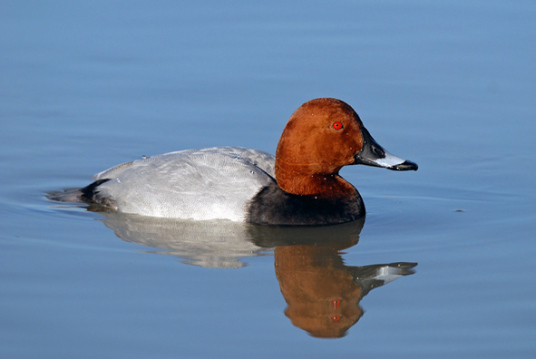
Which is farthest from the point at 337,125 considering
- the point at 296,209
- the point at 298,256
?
the point at 298,256

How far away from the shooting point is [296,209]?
711 cm

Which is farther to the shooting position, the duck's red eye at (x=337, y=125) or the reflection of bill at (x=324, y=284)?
the duck's red eye at (x=337, y=125)

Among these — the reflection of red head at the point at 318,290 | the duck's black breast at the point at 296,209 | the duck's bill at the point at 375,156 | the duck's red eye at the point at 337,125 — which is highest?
the duck's red eye at the point at 337,125

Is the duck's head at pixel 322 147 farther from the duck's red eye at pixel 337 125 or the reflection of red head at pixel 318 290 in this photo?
the reflection of red head at pixel 318 290

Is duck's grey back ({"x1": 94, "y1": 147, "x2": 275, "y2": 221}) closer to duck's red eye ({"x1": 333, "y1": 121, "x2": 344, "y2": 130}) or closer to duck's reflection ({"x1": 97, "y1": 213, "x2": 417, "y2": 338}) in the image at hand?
duck's reflection ({"x1": 97, "y1": 213, "x2": 417, "y2": 338})

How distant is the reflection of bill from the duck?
52 cm

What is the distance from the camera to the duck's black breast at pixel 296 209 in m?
7.09

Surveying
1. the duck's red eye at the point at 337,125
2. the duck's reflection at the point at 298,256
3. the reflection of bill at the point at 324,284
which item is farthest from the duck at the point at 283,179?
the reflection of bill at the point at 324,284

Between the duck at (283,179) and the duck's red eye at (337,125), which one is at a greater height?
the duck's red eye at (337,125)

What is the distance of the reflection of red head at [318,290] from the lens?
5355 mm

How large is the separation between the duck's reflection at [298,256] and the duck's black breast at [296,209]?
65 mm

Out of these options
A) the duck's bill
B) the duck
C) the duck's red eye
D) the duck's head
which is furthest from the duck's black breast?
the duck's red eye

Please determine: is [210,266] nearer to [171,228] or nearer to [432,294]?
[171,228]

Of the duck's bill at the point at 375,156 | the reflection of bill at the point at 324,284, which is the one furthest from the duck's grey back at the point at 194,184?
the duck's bill at the point at 375,156
